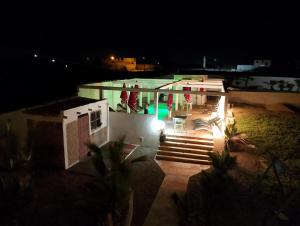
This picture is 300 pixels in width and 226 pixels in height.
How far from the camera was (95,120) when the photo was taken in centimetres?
1609

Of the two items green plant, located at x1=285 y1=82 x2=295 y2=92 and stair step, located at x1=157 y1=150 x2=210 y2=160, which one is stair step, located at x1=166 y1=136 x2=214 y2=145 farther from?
green plant, located at x1=285 y1=82 x2=295 y2=92

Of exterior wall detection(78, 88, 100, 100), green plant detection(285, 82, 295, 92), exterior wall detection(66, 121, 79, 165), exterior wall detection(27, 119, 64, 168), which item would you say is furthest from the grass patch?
green plant detection(285, 82, 295, 92)

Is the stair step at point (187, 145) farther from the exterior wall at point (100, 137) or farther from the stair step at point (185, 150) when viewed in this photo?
the exterior wall at point (100, 137)

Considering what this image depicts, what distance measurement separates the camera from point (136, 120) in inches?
682

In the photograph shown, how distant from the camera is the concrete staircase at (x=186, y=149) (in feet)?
50.1

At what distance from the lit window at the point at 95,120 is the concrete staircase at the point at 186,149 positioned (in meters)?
4.28

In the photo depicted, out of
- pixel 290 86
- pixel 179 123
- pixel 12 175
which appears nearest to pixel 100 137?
pixel 179 123

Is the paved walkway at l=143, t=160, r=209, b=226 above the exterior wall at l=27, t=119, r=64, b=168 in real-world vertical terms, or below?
below

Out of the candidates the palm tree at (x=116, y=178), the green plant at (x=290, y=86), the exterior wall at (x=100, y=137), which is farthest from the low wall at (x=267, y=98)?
the palm tree at (x=116, y=178)

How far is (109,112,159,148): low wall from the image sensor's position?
17.1 m

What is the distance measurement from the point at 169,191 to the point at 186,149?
4452 millimetres

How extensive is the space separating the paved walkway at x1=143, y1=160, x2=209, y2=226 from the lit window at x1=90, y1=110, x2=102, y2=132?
4575 mm

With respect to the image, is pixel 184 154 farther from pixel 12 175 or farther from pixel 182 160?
pixel 12 175

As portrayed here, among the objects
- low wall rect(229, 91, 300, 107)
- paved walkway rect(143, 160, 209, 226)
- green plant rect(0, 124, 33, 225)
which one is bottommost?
paved walkway rect(143, 160, 209, 226)
